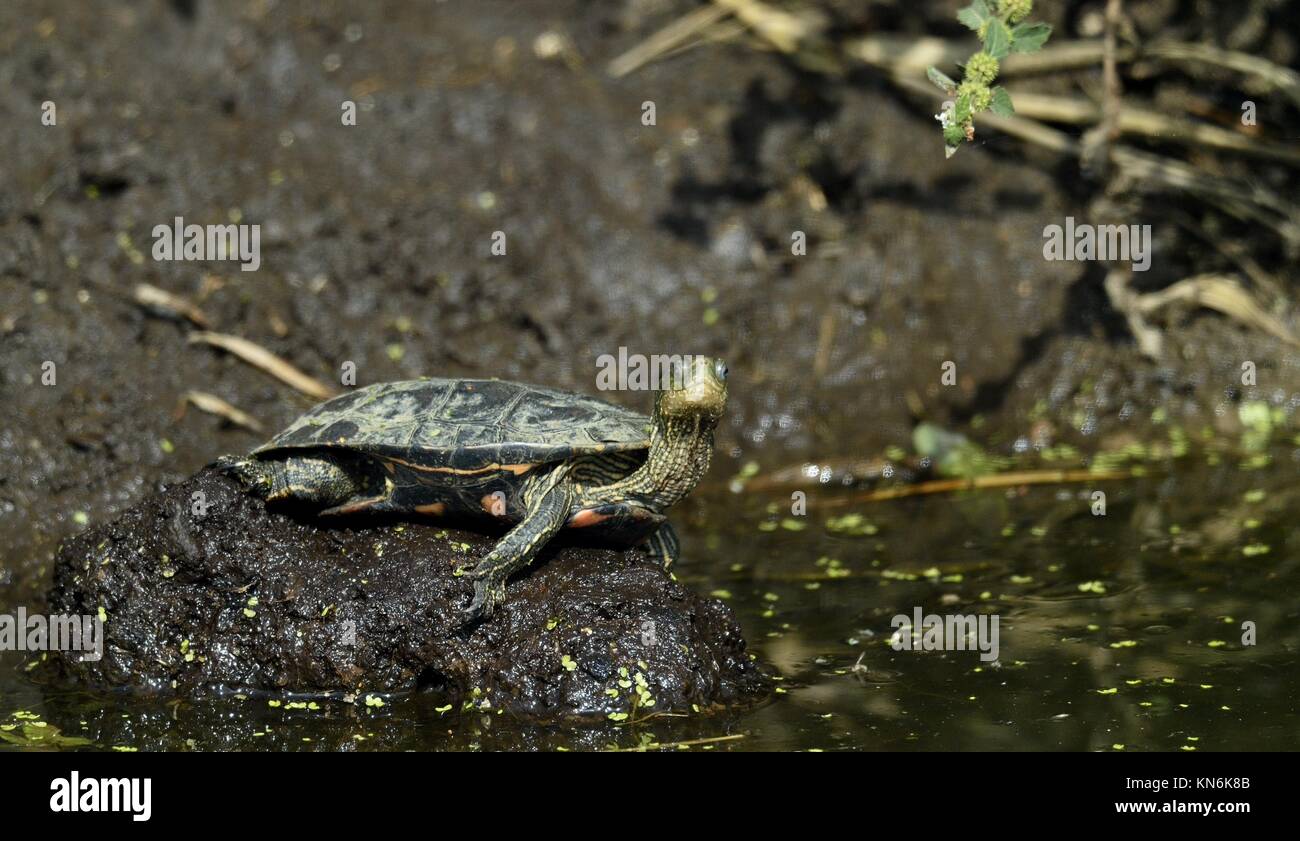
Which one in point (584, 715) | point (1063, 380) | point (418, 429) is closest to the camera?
point (584, 715)

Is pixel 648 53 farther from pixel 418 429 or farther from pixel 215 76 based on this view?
pixel 418 429

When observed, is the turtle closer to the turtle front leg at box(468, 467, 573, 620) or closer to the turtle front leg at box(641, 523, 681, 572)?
the turtle front leg at box(468, 467, 573, 620)

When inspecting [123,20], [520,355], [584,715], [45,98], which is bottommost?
[584,715]

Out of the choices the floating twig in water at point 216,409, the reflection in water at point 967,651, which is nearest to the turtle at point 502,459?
the reflection in water at point 967,651

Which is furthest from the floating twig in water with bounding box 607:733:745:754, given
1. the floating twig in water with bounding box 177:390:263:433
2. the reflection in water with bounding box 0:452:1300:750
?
the floating twig in water with bounding box 177:390:263:433

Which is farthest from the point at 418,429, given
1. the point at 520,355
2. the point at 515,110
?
the point at 515,110

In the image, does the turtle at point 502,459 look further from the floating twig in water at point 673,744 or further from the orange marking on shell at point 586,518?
the floating twig in water at point 673,744
